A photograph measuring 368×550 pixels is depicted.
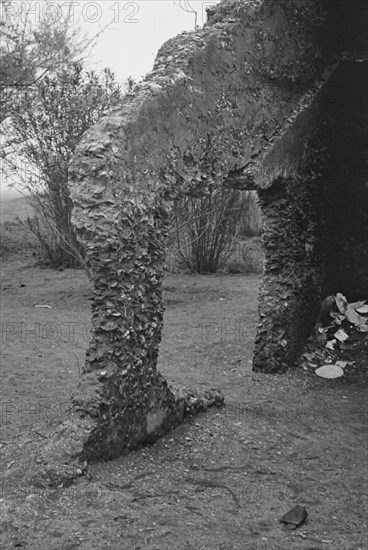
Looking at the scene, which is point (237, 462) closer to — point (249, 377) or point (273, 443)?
point (273, 443)

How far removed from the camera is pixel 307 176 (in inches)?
187

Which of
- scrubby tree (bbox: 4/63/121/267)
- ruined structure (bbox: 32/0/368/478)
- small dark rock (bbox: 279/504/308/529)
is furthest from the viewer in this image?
scrubby tree (bbox: 4/63/121/267)

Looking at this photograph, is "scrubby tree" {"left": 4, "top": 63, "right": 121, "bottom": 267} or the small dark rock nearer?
the small dark rock

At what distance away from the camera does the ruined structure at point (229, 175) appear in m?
3.19

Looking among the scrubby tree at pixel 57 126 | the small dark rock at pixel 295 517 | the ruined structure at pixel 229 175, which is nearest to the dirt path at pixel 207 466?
the small dark rock at pixel 295 517

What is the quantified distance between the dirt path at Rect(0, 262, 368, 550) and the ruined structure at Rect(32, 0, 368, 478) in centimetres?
21

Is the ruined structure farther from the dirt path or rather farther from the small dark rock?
→ the small dark rock

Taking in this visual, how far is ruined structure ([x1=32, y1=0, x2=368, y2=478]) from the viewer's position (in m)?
3.19

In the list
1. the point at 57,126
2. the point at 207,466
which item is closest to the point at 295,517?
the point at 207,466

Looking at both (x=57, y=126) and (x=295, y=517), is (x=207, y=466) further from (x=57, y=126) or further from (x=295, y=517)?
(x=57, y=126)

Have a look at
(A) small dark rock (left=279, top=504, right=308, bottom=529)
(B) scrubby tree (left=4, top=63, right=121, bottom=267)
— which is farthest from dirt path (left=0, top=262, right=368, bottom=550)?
(B) scrubby tree (left=4, top=63, right=121, bottom=267)

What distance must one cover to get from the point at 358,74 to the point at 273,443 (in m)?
2.37

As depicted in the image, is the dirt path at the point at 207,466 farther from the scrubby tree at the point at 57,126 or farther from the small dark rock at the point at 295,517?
the scrubby tree at the point at 57,126

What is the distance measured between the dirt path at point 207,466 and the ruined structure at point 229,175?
21 cm
